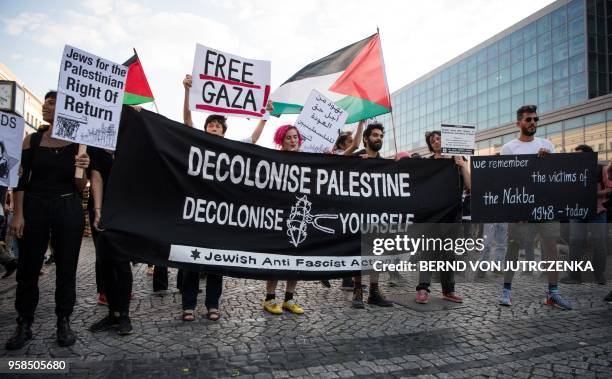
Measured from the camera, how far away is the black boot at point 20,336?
320 centimetres

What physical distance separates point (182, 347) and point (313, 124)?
377 cm

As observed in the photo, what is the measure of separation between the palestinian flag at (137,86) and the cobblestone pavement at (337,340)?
2.86 meters

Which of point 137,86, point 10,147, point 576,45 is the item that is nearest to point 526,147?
point 137,86

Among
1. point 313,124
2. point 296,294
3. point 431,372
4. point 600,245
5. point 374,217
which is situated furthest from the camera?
point 600,245

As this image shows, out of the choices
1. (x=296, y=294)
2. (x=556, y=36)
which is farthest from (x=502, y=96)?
(x=296, y=294)

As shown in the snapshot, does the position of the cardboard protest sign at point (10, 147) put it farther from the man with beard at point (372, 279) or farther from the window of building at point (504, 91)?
the window of building at point (504, 91)

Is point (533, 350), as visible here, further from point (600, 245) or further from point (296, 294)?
point (600, 245)

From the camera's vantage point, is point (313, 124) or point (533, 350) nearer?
point (533, 350)

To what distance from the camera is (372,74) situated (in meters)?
6.39

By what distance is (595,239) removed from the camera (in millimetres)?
6684

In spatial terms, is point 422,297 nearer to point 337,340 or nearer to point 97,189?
point 337,340

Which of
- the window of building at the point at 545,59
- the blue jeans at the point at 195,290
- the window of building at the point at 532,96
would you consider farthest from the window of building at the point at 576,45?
the blue jeans at the point at 195,290

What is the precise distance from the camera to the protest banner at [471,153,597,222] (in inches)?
198

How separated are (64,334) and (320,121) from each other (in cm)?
420
